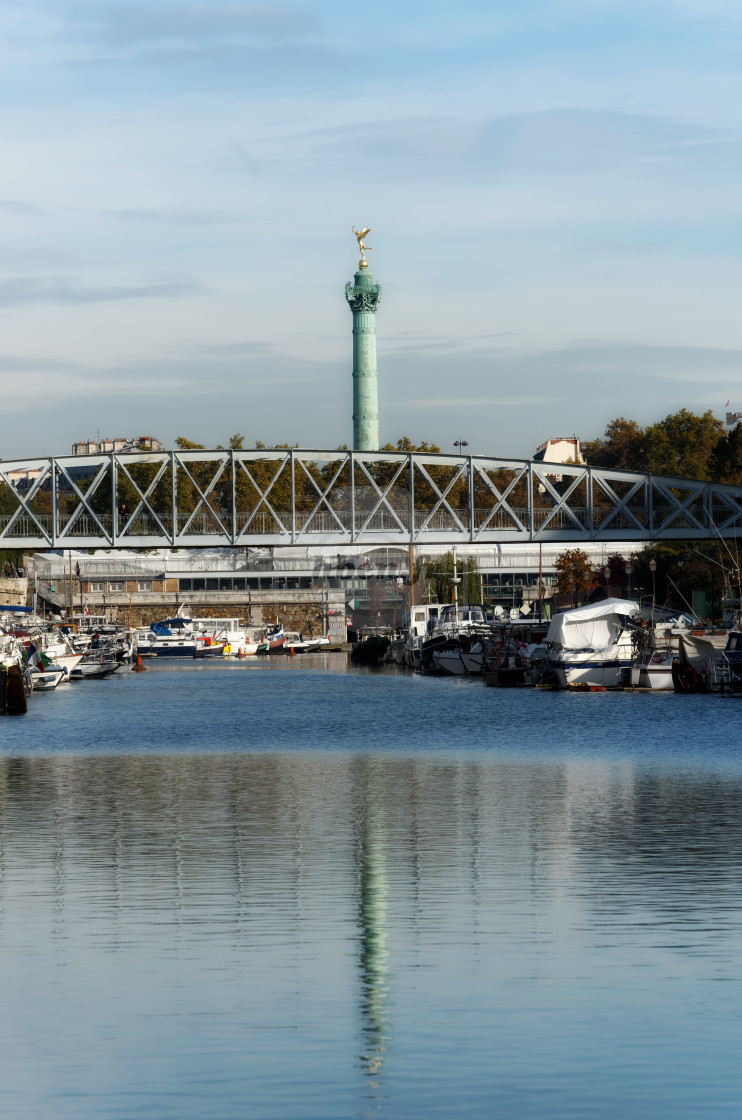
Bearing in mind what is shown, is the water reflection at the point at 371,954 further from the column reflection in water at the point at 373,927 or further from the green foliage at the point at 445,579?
the green foliage at the point at 445,579

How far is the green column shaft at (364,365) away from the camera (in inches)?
6993

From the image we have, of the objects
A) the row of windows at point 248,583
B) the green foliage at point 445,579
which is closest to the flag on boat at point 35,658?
the green foliage at point 445,579

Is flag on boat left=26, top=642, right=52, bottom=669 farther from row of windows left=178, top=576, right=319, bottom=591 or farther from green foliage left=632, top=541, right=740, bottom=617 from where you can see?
row of windows left=178, top=576, right=319, bottom=591

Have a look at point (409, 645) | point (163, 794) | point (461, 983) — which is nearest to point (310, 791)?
point (163, 794)

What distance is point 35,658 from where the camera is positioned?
283 feet

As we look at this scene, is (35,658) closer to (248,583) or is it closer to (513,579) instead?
(248,583)

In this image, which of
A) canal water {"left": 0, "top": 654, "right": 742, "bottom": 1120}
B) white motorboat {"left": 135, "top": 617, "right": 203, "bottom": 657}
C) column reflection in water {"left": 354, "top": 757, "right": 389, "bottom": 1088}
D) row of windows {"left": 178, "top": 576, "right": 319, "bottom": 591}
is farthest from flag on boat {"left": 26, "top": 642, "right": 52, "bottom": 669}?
row of windows {"left": 178, "top": 576, "right": 319, "bottom": 591}

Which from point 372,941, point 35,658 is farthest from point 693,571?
point 372,941

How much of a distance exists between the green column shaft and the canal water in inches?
5307

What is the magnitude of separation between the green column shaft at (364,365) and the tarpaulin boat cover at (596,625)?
89.3 metres

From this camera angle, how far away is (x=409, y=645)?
383ft

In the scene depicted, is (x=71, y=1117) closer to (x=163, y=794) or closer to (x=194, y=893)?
(x=194, y=893)

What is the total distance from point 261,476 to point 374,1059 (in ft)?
610

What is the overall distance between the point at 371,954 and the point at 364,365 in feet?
549
